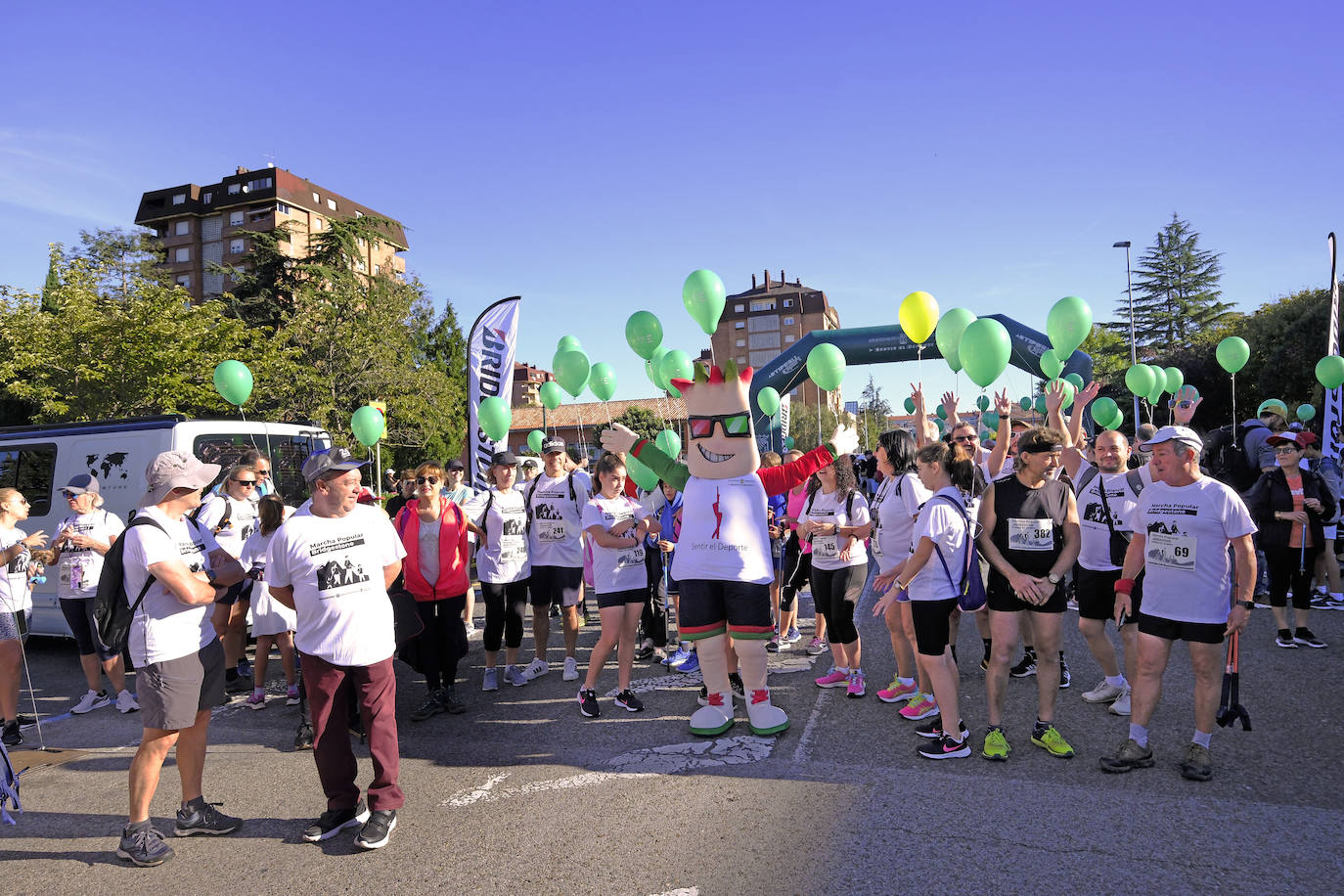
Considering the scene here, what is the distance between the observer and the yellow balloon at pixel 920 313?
21.6ft

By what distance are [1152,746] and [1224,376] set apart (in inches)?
1187

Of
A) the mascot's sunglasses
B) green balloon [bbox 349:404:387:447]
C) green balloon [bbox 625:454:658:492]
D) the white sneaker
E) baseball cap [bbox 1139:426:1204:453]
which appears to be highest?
green balloon [bbox 349:404:387:447]

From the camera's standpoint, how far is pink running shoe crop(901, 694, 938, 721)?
4895mm

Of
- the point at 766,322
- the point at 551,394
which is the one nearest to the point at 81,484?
the point at 551,394

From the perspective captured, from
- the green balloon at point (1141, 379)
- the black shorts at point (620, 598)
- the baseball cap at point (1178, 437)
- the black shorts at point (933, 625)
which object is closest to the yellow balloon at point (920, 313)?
the baseball cap at point (1178, 437)

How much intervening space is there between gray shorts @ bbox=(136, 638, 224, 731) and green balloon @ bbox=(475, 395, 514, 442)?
551cm

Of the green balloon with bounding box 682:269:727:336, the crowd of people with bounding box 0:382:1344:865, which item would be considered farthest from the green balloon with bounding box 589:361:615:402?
the green balloon with bounding box 682:269:727:336

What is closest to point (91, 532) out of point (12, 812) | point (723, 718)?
point (12, 812)

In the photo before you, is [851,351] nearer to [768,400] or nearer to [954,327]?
[768,400]

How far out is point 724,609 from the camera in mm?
4754

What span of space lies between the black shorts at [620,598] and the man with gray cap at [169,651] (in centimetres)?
246

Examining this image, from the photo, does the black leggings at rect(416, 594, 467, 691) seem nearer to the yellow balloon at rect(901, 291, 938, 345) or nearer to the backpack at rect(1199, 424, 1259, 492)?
the yellow balloon at rect(901, 291, 938, 345)

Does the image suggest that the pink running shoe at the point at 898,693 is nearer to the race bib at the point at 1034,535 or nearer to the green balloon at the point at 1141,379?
the race bib at the point at 1034,535

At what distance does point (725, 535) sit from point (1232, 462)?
23.7 ft
